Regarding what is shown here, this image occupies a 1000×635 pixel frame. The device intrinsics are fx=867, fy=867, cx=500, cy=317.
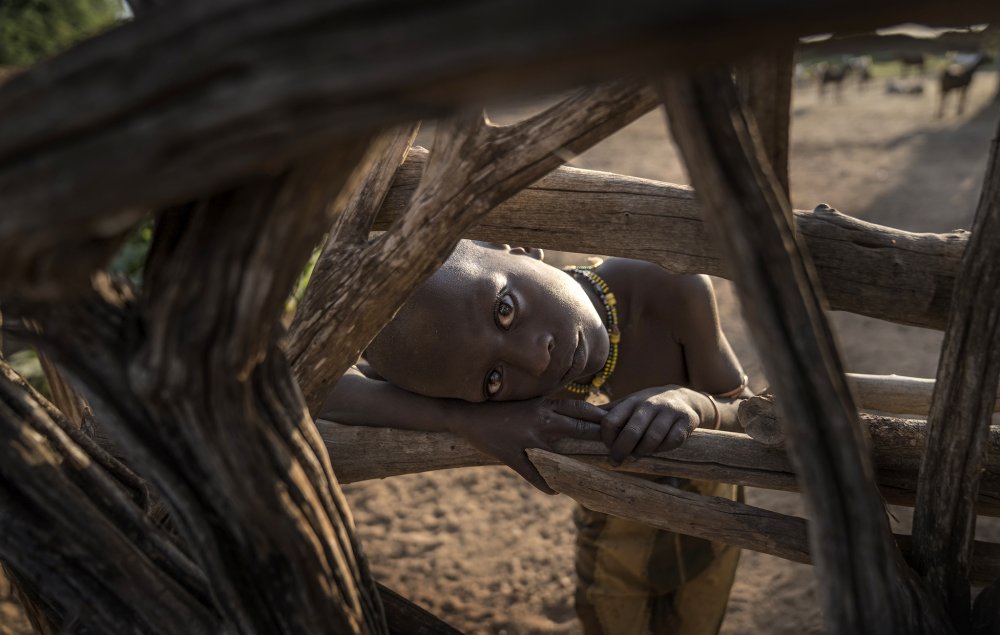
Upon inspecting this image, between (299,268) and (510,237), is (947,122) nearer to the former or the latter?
(510,237)

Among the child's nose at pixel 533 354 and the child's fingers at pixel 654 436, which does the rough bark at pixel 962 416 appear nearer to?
the child's fingers at pixel 654 436

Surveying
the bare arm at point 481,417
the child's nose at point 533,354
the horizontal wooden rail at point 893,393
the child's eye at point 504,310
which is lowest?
the bare arm at point 481,417

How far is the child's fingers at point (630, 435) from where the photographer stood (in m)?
1.92

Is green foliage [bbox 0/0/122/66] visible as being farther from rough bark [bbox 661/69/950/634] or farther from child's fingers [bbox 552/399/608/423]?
rough bark [bbox 661/69/950/634]

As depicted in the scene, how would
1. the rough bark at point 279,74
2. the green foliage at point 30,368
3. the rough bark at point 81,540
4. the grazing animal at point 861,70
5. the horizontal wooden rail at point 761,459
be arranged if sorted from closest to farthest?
the rough bark at point 279,74, the rough bark at point 81,540, the horizontal wooden rail at point 761,459, the green foliage at point 30,368, the grazing animal at point 861,70

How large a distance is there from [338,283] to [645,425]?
752mm

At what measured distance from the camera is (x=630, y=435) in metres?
1.92

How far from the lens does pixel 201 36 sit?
2.38 feet

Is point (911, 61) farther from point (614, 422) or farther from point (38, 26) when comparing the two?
point (614, 422)

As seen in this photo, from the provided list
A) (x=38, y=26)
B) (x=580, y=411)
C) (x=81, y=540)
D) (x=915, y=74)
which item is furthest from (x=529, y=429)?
(x=915, y=74)

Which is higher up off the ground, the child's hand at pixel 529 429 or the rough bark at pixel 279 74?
the rough bark at pixel 279 74

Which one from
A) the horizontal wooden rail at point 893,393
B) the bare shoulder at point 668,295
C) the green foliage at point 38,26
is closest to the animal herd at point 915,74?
the horizontal wooden rail at point 893,393

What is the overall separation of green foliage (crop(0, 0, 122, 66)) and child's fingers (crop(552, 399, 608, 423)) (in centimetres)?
1334

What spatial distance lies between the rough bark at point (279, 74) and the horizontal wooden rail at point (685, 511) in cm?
128
